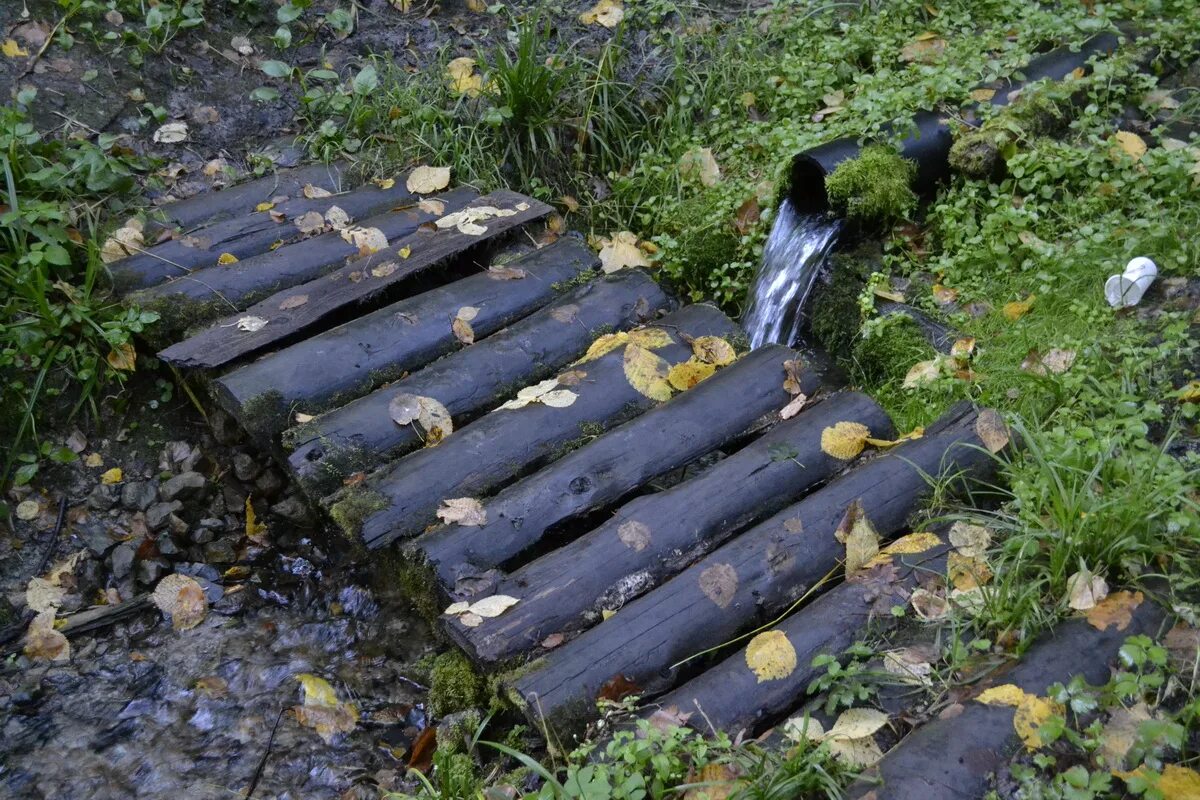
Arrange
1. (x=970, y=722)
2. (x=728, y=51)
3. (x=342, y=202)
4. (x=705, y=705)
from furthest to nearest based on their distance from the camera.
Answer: (x=728, y=51), (x=342, y=202), (x=705, y=705), (x=970, y=722)

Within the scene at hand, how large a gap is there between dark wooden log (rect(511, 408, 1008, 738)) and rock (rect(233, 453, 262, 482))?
76.5 inches

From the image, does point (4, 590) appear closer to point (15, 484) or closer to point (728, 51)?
point (15, 484)

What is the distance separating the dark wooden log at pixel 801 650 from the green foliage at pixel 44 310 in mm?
2844

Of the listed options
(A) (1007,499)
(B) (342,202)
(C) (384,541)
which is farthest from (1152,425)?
(B) (342,202)

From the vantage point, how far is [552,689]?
2836mm

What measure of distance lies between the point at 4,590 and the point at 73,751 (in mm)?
839

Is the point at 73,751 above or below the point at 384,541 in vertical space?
below

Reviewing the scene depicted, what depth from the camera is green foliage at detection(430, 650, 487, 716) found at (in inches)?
125

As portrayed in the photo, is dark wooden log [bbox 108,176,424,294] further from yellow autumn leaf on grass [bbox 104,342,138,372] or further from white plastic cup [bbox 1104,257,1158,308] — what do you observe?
white plastic cup [bbox 1104,257,1158,308]

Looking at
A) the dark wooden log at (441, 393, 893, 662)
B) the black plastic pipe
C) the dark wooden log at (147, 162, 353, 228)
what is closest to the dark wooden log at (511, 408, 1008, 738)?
the dark wooden log at (441, 393, 893, 662)

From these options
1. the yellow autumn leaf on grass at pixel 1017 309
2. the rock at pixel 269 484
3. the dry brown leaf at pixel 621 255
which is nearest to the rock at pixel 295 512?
the rock at pixel 269 484

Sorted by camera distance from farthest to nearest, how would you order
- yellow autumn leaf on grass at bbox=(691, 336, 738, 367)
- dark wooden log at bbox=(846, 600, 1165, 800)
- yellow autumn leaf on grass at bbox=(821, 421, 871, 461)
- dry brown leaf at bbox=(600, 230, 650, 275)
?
dry brown leaf at bbox=(600, 230, 650, 275) < yellow autumn leaf on grass at bbox=(691, 336, 738, 367) < yellow autumn leaf on grass at bbox=(821, 421, 871, 461) < dark wooden log at bbox=(846, 600, 1165, 800)

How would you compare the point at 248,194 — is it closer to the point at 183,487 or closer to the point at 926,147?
the point at 183,487

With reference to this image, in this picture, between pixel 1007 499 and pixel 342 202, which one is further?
pixel 342 202
